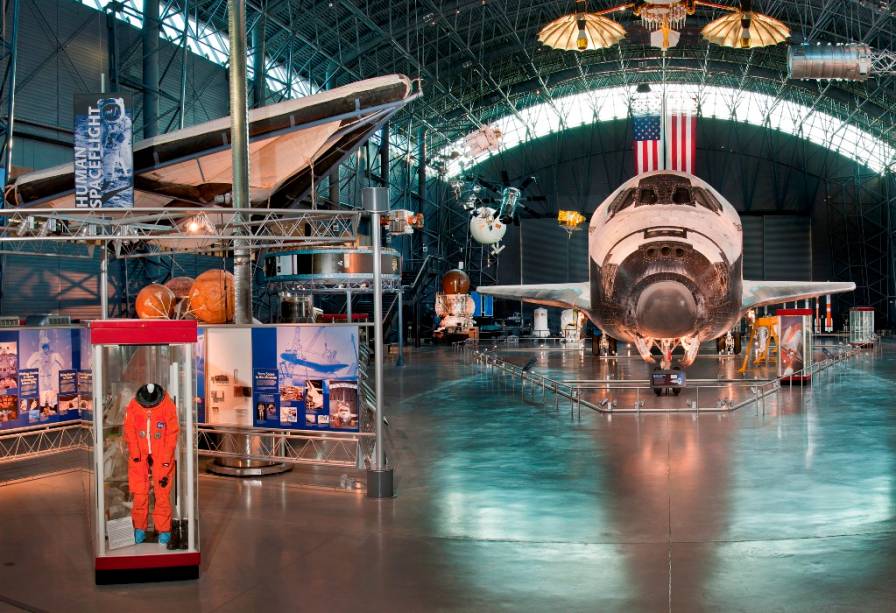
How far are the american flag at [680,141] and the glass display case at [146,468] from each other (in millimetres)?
16972

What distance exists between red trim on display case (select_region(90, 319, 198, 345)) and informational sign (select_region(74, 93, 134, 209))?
6567 millimetres

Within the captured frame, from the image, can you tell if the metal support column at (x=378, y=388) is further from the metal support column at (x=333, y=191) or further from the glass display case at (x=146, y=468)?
the metal support column at (x=333, y=191)

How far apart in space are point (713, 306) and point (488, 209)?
32292 mm

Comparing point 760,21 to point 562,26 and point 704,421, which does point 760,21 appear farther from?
point 704,421

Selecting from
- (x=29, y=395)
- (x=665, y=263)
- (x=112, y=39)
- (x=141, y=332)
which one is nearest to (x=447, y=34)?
(x=112, y=39)

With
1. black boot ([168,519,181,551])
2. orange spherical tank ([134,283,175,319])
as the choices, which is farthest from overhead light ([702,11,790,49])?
black boot ([168,519,181,551])

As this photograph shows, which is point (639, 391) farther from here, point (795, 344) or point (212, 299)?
point (212, 299)

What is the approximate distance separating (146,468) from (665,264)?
995 cm

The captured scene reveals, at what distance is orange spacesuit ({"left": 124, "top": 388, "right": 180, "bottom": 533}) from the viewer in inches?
255

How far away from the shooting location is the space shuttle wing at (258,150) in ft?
59.7

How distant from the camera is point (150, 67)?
2805cm

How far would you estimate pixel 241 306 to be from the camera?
12.5 metres

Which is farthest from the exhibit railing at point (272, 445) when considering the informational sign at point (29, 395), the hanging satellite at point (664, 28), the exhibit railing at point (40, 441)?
the hanging satellite at point (664, 28)

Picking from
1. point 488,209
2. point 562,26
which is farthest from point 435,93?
point 562,26
